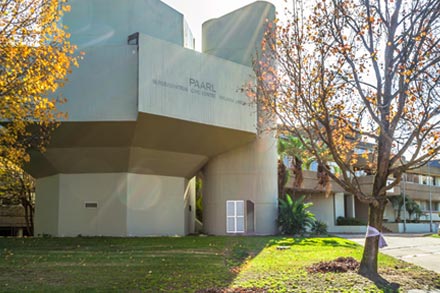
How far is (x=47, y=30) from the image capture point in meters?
12.3

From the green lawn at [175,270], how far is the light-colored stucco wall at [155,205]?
5.40 metres

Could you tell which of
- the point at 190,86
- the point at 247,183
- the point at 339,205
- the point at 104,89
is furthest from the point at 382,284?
the point at 339,205

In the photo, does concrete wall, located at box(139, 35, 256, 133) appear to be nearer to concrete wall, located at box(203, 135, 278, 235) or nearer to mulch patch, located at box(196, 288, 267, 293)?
concrete wall, located at box(203, 135, 278, 235)

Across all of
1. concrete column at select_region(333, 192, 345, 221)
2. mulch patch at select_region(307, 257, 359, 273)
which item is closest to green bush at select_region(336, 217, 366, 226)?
concrete column at select_region(333, 192, 345, 221)

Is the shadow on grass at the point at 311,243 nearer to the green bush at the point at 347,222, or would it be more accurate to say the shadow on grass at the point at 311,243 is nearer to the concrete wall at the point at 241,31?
the concrete wall at the point at 241,31

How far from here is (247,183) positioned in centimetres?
2577

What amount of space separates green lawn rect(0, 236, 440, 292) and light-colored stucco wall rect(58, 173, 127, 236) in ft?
17.1

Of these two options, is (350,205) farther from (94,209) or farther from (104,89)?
(104,89)

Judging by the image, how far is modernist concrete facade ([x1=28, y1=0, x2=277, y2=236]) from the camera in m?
19.7

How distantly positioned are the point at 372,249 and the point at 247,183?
1453cm

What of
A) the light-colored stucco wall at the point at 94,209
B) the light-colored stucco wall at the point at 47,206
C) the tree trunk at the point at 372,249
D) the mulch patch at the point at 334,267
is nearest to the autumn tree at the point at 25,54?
the mulch patch at the point at 334,267

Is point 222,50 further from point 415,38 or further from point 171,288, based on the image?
point 171,288

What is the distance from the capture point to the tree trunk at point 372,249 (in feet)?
37.0

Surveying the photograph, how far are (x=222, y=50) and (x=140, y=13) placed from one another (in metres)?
5.78
